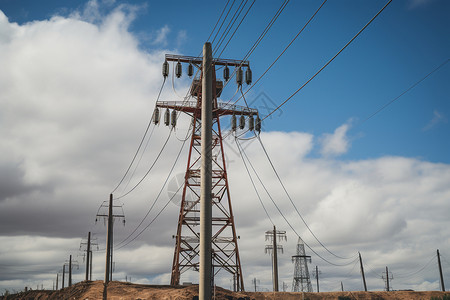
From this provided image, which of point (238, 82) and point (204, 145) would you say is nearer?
point (204, 145)

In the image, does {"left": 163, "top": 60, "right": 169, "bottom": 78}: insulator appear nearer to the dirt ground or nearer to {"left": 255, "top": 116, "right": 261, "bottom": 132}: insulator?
{"left": 255, "top": 116, "right": 261, "bottom": 132}: insulator

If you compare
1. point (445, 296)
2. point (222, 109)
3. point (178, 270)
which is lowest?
point (445, 296)

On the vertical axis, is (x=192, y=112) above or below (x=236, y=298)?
above

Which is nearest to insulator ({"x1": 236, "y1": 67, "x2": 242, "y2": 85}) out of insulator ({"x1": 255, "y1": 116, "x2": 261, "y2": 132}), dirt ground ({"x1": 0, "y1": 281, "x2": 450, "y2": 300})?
insulator ({"x1": 255, "y1": 116, "x2": 261, "y2": 132})

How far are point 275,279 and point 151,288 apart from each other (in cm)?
1070

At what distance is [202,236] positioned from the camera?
13.4 m

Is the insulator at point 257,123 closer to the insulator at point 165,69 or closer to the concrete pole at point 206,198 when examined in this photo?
the insulator at point 165,69

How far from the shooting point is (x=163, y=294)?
29.6 m

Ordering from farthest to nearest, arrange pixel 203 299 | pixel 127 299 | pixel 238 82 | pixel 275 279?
1. pixel 275 279
2. pixel 127 299
3. pixel 238 82
4. pixel 203 299

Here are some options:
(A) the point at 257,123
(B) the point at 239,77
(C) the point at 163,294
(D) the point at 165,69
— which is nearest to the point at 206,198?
(B) the point at 239,77

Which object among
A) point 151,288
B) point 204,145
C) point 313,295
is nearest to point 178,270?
point 151,288

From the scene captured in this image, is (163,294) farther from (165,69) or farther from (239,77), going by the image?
(239,77)

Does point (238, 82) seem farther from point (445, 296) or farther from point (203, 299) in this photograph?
point (445, 296)

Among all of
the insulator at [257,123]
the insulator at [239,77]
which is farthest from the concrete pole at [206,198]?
the insulator at [257,123]
